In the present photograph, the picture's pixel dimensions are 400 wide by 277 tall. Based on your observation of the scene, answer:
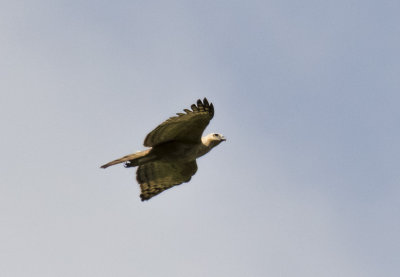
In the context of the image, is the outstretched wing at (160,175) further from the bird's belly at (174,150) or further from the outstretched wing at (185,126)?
the outstretched wing at (185,126)

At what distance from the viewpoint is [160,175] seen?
23.4 meters

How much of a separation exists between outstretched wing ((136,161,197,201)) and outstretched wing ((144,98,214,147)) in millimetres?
1774

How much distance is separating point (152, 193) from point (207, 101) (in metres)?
4.33

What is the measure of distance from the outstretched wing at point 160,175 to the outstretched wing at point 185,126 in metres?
1.77

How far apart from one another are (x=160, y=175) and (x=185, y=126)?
3014 mm

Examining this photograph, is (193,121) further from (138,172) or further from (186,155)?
(138,172)

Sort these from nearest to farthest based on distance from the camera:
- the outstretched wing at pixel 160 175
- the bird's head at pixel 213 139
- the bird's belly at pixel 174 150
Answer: the bird's belly at pixel 174 150 < the bird's head at pixel 213 139 < the outstretched wing at pixel 160 175

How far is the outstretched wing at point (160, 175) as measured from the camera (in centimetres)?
2300

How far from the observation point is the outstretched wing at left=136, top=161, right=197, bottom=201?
23.0 m

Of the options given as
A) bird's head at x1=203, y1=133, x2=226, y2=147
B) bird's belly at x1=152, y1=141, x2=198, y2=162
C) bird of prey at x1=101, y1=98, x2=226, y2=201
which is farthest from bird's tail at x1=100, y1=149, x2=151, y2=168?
bird's head at x1=203, y1=133, x2=226, y2=147

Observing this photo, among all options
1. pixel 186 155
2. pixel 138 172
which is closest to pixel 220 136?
pixel 186 155

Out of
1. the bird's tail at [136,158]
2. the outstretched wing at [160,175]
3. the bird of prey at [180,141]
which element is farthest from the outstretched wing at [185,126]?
the outstretched wing at [160,175]

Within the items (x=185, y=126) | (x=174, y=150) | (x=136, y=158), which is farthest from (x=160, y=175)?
(x=185, y=126)

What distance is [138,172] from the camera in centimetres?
2352
